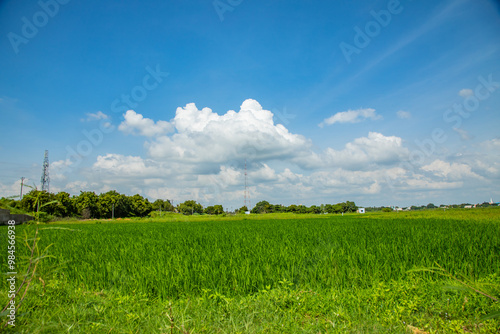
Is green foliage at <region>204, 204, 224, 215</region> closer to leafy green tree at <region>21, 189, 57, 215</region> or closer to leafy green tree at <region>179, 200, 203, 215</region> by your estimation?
leafy green tree at <region>179, 200, 203, 215</region>

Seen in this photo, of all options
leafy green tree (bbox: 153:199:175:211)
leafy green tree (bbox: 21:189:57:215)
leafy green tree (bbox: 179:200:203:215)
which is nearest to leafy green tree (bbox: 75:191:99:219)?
leafy green tree (bbox: 153:199:175:211)

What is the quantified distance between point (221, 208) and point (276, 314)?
119848mm

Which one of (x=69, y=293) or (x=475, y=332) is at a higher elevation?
(x=69, y=293)

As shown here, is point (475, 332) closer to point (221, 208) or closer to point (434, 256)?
point (434, 256)

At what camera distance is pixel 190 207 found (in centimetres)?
11281

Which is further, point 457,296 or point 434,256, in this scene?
point 434,256

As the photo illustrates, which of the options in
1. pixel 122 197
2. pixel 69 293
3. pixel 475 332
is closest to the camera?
pixel 475 332

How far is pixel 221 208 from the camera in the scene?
121438mm

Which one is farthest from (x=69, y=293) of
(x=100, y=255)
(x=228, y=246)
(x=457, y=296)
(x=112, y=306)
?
(x=457, y=296)

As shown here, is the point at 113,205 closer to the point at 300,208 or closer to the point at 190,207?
the point at 190,207

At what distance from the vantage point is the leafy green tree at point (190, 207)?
111319mm

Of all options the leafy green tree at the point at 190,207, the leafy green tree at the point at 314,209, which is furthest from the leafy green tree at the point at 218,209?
the leafy green tree at the point at 314,209

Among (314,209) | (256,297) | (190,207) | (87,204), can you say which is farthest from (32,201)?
(314,209)

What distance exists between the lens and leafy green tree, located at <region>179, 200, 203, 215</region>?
111319 mm
